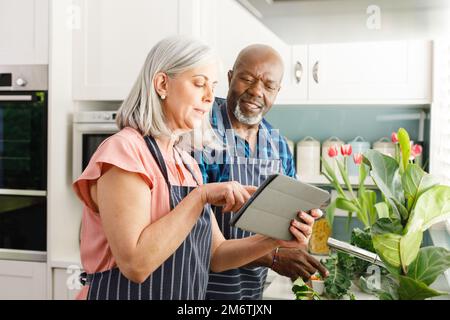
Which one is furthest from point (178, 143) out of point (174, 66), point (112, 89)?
point (112, 89)

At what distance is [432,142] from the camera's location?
1271 mm

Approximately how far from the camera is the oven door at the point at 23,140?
1309 millimetres

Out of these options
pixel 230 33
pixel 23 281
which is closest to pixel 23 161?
pixel 23 281

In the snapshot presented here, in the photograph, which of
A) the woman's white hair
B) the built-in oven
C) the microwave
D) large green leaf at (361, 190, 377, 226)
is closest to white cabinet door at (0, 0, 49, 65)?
the built-in oven

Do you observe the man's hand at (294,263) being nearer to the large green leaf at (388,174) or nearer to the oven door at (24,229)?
the large green leaf at (388,174)

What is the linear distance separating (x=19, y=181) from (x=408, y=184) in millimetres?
1077

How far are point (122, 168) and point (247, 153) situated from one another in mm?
389

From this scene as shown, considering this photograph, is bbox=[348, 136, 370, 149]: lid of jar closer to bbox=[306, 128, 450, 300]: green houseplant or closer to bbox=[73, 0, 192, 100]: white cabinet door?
bbox=[73, 0, 192, 100]: white cabinet door

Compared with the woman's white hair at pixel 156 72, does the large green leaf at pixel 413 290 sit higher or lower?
lower

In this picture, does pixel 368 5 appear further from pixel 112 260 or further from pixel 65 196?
pixel 65 196

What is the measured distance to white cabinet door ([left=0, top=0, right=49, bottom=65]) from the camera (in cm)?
130

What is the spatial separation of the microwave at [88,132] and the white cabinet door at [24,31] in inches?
7.2

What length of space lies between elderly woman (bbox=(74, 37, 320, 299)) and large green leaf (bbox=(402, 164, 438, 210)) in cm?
13

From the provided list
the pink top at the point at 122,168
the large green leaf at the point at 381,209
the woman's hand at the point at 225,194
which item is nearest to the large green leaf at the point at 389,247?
the woman's hand at the point at 225,194
